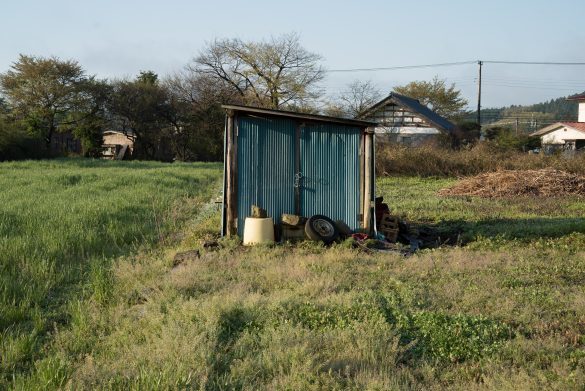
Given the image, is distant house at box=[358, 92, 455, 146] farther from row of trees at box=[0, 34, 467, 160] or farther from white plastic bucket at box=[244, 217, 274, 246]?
white plastic bucket at box=[244, 217, 274, 246]

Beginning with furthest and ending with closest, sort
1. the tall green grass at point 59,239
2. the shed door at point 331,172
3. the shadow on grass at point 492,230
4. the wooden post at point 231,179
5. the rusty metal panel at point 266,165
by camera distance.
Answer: the shed door at point 331,172
the shadow on grass at point 492,230
the rusty metal panel at point 266,165
the wooden post at point 231,179
the tall green grass at point 59,239

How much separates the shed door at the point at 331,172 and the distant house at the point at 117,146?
37.3m

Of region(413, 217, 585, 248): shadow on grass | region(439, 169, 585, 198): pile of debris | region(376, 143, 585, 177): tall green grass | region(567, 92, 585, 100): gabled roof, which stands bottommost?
region(413, 217, 585, 248): shadow on grass

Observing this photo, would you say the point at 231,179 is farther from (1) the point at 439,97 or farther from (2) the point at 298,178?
(1) the point at 439,97

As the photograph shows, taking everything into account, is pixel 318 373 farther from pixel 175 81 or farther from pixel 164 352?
pixel 175 81

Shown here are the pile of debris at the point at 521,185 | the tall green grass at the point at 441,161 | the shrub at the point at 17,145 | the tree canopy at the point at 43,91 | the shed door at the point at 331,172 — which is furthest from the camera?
the tree canopy at the point at 43,91

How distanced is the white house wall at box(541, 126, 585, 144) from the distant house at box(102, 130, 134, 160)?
33.4m

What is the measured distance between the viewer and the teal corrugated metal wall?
389 inches

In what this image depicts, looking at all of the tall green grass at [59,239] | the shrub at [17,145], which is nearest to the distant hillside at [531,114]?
the shrub at [17,145]

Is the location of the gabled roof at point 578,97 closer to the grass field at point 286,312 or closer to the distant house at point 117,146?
the distant house at point 117,146

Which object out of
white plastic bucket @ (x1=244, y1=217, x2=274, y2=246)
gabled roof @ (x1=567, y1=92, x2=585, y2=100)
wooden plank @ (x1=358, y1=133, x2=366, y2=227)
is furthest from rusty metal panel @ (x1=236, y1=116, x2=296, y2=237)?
gabled roof @ (x1=567, y1=92, x2=585, y2=100)

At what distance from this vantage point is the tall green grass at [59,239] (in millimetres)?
5793

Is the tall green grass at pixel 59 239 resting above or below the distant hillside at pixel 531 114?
below

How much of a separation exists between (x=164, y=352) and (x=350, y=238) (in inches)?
212
